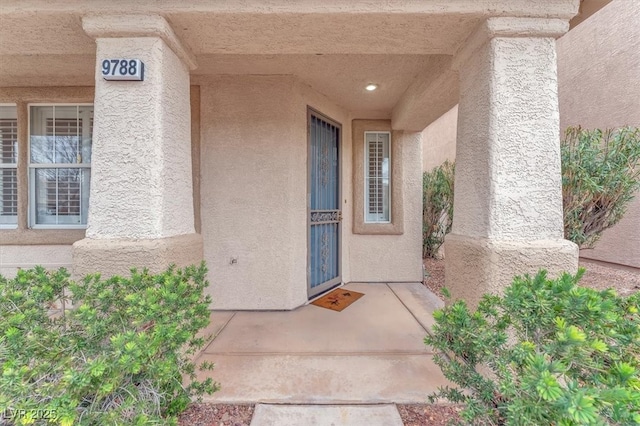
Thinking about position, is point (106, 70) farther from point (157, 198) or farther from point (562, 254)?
point (562, 254)

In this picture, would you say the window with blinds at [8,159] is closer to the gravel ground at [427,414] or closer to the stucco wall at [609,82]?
the gravel ground at [427,414]

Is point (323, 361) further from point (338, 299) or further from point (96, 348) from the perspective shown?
point (96, 348)

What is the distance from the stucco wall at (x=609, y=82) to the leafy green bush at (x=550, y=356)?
677 centimetres

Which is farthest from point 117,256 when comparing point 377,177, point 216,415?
point 377,177

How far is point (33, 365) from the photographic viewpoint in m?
1.42

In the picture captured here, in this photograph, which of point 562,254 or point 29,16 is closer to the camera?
point 562,254

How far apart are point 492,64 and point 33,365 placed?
12.1 ft

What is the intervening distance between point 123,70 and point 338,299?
13.4 feet

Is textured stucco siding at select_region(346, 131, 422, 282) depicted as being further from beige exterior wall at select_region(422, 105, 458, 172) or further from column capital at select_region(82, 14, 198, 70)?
beige exterior wall at select_region(422, 105, 458, 172)

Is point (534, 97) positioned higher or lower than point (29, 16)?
lower

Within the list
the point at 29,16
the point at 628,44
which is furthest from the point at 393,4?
the point at 628,44

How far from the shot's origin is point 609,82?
6262mm

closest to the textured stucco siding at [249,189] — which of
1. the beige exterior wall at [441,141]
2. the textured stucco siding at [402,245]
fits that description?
the textured stucco siding at [402,245]

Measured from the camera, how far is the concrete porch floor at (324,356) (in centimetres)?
237
